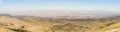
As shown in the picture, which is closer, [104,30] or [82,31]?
[82,31]

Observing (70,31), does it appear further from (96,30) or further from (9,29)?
(9,29)

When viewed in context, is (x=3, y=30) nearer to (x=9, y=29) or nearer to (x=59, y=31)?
(x=9, y=29)

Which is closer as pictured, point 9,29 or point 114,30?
point 114,30

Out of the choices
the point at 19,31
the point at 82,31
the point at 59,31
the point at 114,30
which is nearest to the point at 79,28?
the point at 82,31

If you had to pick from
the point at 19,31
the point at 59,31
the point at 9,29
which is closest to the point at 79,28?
the point at 59,31

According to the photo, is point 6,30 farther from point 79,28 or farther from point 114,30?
point 114,30

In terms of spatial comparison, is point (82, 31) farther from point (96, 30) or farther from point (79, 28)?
point (96, 30)

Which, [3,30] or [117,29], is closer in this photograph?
[117,29]

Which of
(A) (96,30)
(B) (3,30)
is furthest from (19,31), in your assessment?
(A) (96,30)
